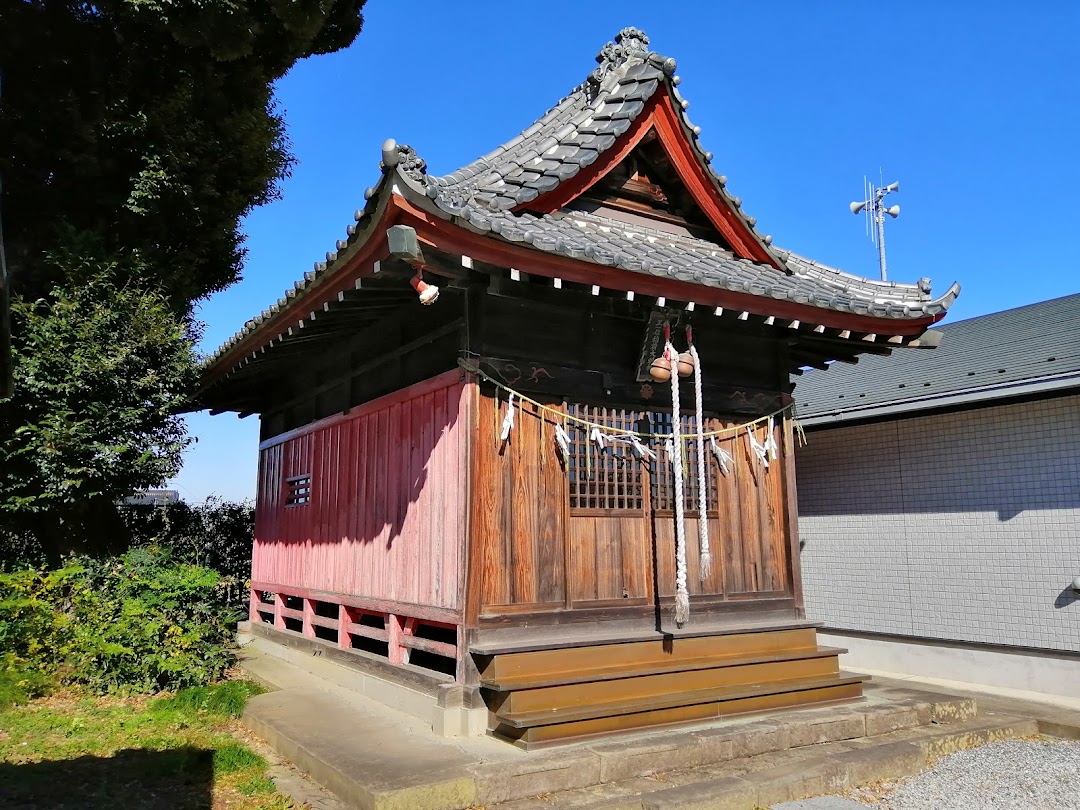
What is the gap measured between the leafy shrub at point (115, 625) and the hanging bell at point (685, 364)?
17.7ft

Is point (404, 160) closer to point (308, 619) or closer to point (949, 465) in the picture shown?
point (308, 619)

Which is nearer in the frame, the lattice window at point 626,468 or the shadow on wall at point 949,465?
the lattice window at point 626,468

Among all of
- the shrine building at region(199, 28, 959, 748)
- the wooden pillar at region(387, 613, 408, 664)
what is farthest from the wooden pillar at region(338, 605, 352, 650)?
the wooden pillar at region(387, 613, 408, 664)

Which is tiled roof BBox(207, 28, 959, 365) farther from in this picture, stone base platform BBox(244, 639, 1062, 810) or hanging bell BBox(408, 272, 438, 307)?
stone base platform BBox(244, 639, 1062, 810)

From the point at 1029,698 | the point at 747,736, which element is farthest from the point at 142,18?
the point at 1029,698

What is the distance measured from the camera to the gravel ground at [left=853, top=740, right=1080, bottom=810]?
5.29 meters

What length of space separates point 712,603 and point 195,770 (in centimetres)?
448

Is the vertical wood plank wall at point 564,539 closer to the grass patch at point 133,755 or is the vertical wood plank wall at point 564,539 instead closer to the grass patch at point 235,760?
the grass patch at point 235,760

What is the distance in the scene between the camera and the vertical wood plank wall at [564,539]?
6238 millimetres

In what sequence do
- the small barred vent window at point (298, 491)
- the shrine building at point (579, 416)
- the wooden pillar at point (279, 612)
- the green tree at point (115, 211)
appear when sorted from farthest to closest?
the wooden pillar at point (279, 612)
the small barred vent window at point (298, 491)
the green tree at point (115, 211)
the shrine building at point (579, 416)

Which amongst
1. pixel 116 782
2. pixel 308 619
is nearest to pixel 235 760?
pixel 116 782

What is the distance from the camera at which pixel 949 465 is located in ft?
31.1

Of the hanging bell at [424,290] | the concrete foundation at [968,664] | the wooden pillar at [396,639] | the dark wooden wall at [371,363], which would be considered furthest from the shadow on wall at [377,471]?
the concrete foundation at [968,664]

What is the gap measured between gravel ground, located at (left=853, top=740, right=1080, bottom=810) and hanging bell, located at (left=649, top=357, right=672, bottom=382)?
136 inches
